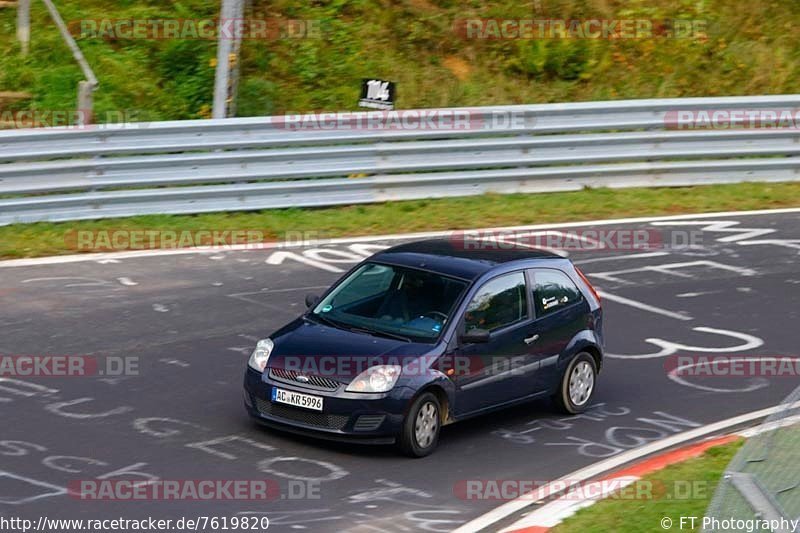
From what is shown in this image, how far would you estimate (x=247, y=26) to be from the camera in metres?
22.8

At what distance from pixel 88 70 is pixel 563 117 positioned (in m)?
7.02

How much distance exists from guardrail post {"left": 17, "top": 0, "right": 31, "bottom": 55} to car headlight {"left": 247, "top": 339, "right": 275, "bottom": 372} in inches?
452

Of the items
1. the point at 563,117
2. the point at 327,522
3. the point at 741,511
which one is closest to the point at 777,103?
the point at 563,117

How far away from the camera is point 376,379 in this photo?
10.1m

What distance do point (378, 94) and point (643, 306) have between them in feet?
18.9

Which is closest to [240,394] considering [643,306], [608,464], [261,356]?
[261,356]

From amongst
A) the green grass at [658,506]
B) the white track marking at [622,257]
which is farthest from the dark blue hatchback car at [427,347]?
the white track marking at [622,257]

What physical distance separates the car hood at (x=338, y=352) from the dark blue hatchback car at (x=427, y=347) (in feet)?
0.03

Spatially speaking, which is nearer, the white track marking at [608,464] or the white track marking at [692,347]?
the white track marking at [608,464]

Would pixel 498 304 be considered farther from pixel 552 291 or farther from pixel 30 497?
pixel 30 497

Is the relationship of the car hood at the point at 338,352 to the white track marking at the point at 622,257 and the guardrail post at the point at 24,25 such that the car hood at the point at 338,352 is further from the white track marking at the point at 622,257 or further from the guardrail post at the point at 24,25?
the guardrail post at the point at 24,25

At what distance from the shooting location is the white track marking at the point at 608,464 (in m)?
9.12

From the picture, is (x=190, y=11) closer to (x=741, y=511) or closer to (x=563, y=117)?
(x=563, y=117)

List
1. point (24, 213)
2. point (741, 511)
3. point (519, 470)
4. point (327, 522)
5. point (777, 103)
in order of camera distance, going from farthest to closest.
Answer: point (777, 103) → point (24, 213) → point (519, 470) → point (327, 522) → point (741, 511)
